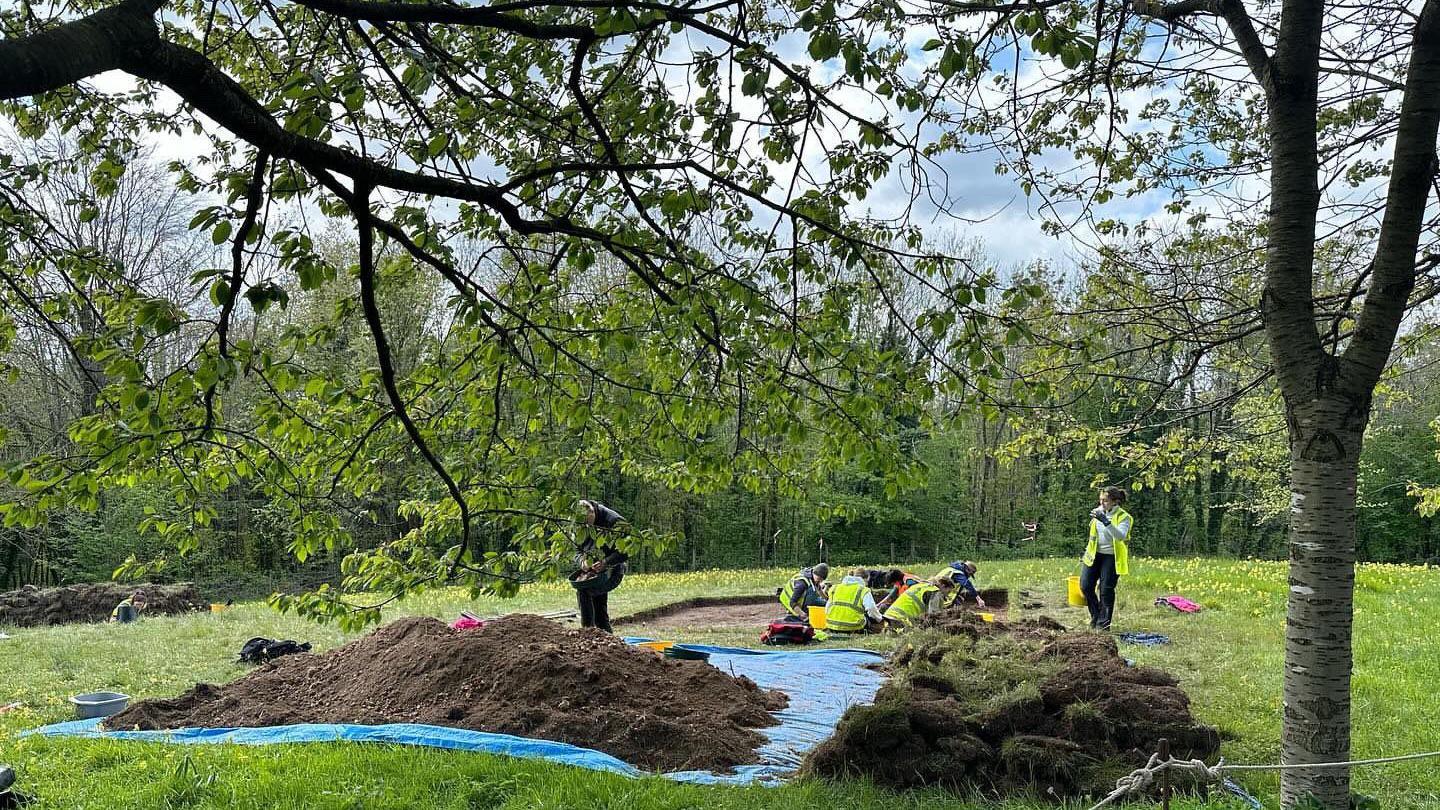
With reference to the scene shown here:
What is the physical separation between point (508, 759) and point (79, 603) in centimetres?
1761

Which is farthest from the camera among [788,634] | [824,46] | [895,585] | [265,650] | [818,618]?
[895,585]

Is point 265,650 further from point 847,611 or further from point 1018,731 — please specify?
point 1018,731

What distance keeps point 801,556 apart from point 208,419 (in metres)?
29.9

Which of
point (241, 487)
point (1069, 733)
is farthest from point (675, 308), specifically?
point (241, 487)

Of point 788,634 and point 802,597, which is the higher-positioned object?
point 802,597

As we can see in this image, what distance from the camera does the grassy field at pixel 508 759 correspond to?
4.91 m

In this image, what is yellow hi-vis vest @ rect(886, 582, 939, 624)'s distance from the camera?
1223cm

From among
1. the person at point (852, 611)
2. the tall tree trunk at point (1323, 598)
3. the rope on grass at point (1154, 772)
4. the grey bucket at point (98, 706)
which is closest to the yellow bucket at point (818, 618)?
the person at point (852, 611)

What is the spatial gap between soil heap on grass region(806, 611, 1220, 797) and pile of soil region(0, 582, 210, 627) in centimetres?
1736

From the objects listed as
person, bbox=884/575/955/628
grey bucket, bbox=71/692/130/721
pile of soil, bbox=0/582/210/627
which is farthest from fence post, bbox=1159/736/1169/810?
pile of soil, bbox=0/582/210/627

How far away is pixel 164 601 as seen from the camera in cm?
1808

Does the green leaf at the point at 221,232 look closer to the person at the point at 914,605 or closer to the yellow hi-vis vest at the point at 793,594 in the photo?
the person at the point at 914,605

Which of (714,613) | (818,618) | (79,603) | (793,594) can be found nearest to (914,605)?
(818,618)

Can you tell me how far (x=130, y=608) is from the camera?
53.9 ft
